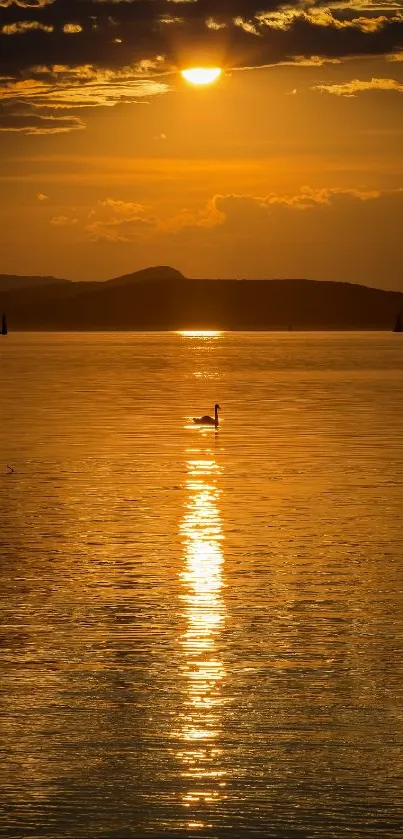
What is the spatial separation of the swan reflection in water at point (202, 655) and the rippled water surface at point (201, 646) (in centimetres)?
4

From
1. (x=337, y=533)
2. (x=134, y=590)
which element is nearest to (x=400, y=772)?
(x=134, y=590)

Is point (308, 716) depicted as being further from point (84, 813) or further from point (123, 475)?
point (123, 475)

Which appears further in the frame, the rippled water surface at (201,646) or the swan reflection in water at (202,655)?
the swan reflection in water at (202,655)

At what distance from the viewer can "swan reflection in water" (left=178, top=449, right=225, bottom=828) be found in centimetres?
1371

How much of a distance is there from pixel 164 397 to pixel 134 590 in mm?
59991

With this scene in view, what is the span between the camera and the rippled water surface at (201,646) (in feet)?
43.4

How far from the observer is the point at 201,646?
18.6 metres

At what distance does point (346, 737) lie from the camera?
15.0 metres

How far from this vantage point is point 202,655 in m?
18.2

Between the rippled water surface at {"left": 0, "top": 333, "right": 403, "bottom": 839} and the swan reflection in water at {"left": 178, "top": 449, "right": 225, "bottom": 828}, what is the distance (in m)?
0.04

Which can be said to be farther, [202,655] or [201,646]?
[201,646]

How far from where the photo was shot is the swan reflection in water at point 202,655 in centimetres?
1371

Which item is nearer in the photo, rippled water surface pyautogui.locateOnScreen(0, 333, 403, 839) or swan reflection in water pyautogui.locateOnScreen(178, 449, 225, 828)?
rippled water surface pyautogui.locateOnScreen(0, 333, 403, 839)

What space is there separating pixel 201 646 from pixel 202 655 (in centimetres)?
47
